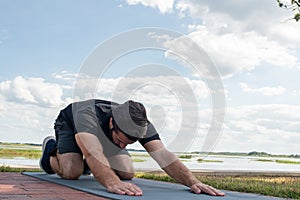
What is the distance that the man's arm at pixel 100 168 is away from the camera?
2.58 metres

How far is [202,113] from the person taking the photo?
137 inches

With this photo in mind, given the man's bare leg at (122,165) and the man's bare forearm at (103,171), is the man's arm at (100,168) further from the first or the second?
the man's bare leg at (122,165)

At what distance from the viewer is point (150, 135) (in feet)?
10.5

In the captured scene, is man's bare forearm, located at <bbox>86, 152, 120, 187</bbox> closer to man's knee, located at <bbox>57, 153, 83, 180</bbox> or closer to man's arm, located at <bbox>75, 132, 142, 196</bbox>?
man's arm, located at <bbox>75, 132, 142, 196</bbox>

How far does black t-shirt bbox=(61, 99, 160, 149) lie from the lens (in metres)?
3.03

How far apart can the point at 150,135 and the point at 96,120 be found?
0.40 m

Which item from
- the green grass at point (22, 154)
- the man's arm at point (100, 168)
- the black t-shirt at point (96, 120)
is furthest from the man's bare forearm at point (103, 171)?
the green grass at point (22, 154)

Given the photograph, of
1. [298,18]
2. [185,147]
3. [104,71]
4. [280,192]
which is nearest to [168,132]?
[185,147]

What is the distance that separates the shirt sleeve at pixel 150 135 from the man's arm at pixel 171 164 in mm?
24

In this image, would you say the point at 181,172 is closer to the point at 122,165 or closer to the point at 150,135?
the point at 150,135

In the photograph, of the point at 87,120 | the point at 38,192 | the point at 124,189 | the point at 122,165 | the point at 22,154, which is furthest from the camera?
the point at 22,154

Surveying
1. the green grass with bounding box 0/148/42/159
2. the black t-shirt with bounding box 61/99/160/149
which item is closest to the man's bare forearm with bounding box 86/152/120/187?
the black t-shirt with bounding box 61/99/160/149

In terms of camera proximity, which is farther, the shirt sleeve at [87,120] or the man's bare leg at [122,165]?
the man's bare leg at [122,165]

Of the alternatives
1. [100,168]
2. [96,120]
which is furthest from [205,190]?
[96,120]
